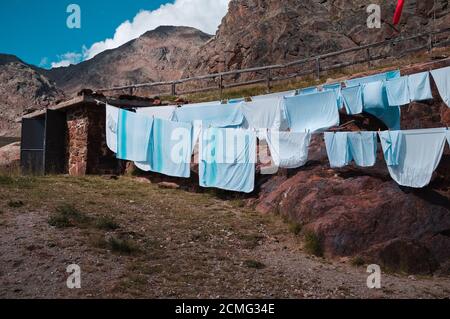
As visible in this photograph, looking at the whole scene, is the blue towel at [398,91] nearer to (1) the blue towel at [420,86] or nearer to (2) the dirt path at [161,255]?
(1) the blue towel at [420,86]

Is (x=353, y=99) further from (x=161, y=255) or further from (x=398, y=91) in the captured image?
(x=161, y=255)

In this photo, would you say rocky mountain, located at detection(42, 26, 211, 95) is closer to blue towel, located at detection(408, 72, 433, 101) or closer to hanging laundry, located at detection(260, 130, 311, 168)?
hanging laundry, located at detection(260, 130, 311, 168)

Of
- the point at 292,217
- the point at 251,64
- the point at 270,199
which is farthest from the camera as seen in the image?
the point at 251,64

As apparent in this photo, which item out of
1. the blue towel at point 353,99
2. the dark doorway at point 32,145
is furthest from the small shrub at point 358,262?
the dark doorway at point 32,145

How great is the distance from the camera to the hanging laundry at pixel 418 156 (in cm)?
685

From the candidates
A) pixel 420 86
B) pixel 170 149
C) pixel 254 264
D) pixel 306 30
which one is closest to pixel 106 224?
pixel 254 264

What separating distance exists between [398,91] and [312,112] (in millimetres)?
1808

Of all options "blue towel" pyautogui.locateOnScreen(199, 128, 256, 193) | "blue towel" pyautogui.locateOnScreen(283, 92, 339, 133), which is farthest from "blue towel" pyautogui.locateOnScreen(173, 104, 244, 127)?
"blue towel" pyautogui.locateOnScreen(283, 92, 339, 133)

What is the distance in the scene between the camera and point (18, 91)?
173 feet
